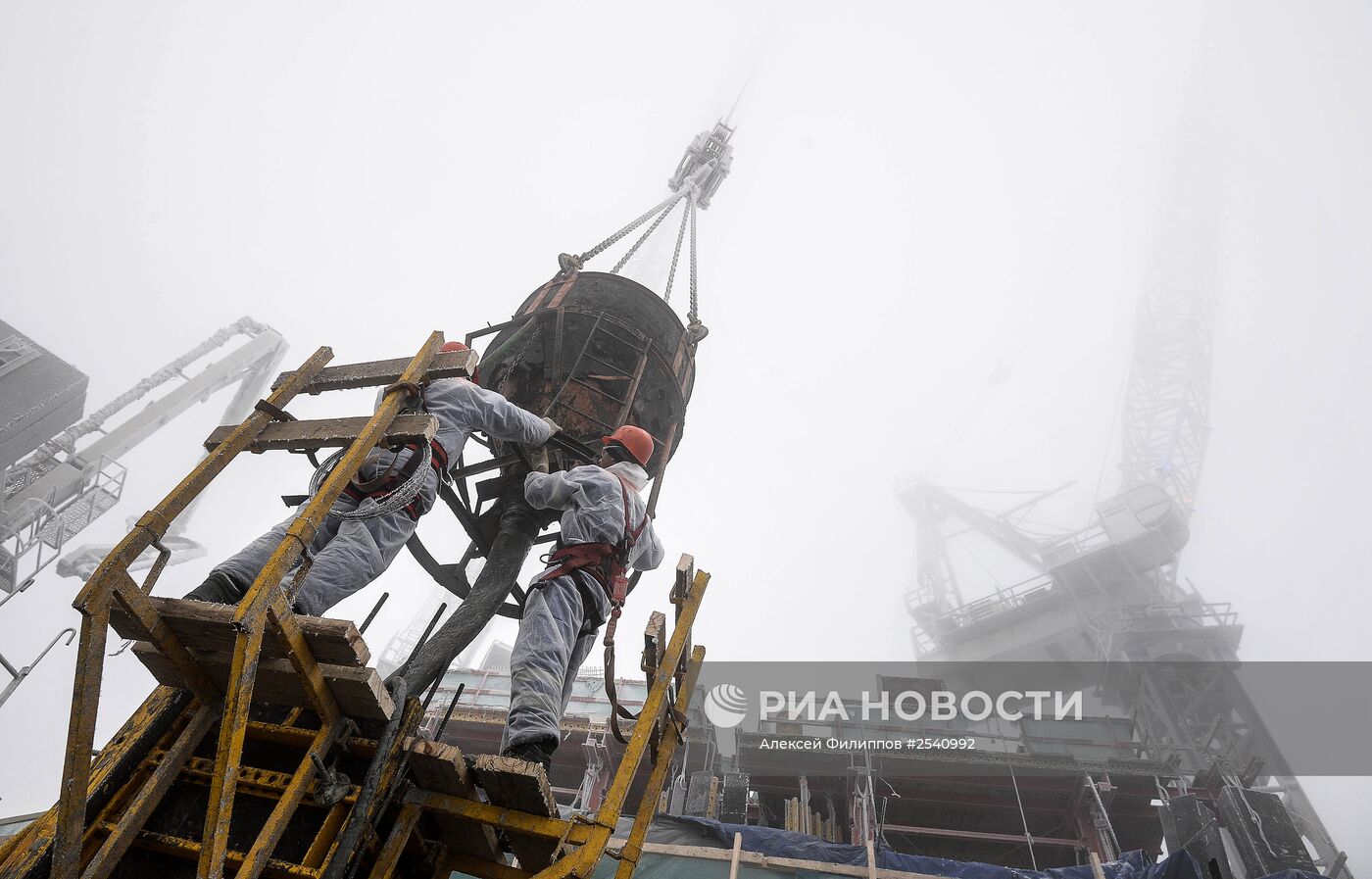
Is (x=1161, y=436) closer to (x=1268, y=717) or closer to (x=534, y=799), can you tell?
(x=1268, y=717)

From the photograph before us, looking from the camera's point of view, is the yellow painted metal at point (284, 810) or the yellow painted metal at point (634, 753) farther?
the yellow painted metal at point (634, 753)

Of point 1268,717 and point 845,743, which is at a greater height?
point 1268,717

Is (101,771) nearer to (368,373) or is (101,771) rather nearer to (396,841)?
(396,841)

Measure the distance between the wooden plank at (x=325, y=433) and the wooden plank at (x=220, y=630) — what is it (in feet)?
3.10

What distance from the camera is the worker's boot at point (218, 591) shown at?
3541 millimetres

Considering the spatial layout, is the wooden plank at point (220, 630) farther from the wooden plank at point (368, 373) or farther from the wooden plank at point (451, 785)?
the wooden plank at point (368, 373)

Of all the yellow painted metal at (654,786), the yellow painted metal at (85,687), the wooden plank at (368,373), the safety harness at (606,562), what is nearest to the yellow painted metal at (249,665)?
the yellow painted metal at (85,687)

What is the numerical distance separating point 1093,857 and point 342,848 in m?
9.01

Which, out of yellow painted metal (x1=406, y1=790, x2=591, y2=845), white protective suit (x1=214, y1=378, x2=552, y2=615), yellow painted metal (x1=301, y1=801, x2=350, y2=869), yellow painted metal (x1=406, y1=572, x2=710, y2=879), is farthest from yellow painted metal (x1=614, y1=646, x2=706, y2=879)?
white protective suit (x1=214, y1=378, x2=552, y2=615)

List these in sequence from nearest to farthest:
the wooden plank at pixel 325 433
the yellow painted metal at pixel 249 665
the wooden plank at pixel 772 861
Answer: the yellow painted metal at pixel 249 665
the wooden plank at pixel 325 433
the wooden plank at pixel 772 861

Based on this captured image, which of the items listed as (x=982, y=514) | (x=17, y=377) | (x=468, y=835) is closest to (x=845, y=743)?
(x=468, y=835)

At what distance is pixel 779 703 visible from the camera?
1933 centimetres

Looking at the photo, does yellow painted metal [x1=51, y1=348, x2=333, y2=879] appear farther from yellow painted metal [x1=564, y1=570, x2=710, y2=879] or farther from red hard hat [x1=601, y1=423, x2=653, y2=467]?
red hard hat [x1=601, y1=423, x2=653, y2=467]

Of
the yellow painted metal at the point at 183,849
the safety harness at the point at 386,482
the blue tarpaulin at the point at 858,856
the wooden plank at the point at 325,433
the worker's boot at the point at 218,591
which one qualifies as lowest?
the yellow painted metal at the point at 183,849
